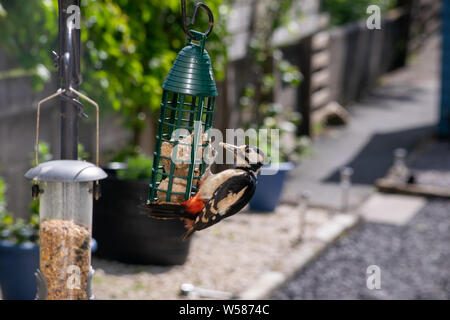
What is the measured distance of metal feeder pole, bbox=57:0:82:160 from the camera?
2.44m

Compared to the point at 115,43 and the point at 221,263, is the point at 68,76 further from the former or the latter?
the point at 221,263

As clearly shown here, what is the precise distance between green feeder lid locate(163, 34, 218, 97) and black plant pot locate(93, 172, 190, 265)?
11.7ft

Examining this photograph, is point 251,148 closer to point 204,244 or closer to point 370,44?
point 204,244

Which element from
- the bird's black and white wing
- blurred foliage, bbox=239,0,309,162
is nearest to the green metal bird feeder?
the bird's black and white wing

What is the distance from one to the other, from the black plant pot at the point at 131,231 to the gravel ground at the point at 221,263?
0.09m

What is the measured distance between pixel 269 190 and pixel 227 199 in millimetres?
5335

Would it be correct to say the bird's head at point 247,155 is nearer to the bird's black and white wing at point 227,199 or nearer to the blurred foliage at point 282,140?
the bird's black and white wing at point 227,199

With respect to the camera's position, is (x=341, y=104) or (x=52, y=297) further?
(x=341, y=104)

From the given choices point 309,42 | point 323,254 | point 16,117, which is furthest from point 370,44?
point 16,117

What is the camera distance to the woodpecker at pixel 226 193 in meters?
2.53

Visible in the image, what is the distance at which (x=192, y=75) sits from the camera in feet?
8.29

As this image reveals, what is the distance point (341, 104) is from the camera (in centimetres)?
1423

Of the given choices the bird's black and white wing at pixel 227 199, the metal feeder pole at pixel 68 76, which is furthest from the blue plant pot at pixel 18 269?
the bird's black and white wing at pixel 227 199

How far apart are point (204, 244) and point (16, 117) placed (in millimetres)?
2064
